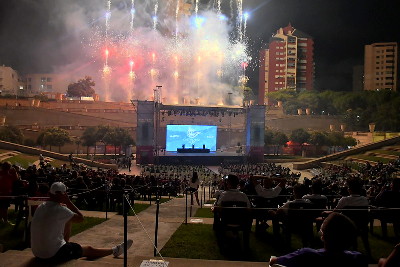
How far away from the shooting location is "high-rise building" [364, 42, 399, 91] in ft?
355

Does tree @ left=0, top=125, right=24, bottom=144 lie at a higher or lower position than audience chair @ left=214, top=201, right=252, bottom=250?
higher

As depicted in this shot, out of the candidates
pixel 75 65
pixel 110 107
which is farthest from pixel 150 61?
pixel 75 65

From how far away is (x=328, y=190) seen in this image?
37.8 ft

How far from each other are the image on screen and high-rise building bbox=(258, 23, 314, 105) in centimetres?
6892

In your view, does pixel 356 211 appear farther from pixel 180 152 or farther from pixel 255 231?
pixel 180 152

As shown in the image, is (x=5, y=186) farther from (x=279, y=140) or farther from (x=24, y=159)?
(x=279, y=140)

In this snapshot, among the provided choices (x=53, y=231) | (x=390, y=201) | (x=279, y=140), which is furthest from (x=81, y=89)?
(x=53, y=231)

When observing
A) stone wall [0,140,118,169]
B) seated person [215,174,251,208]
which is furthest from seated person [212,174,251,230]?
stone wall [0,140,118,169]

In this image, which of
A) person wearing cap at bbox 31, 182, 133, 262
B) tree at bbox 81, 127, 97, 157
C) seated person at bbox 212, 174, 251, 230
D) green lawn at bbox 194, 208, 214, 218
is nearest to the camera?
person wearing cap at bbox 31, 182, 133, 262

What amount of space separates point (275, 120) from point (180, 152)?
125ft

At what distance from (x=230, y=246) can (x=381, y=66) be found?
4536 inches

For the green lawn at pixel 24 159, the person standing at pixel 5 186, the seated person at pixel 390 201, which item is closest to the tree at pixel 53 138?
the green lawn at pixel 24 159

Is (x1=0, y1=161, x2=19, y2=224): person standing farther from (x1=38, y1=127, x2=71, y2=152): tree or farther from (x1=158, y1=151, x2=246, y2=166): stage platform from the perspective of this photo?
(x1=38, y1=127, x2=71, y2=152): tree

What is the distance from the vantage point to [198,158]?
152 feet
